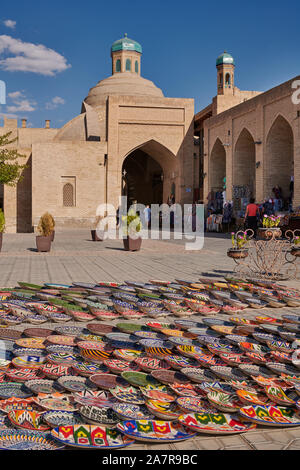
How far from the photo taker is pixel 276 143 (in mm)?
18016

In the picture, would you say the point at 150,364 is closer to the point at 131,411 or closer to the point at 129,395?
the point at 129,395

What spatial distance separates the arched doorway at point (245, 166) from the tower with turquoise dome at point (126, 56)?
16.7 meters

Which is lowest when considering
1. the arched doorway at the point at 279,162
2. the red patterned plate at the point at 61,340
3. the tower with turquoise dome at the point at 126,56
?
the red patterned plate at the point at 61,340

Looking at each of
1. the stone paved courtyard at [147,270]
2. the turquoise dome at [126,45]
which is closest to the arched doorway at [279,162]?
the stone paved courtyard at [147,270]

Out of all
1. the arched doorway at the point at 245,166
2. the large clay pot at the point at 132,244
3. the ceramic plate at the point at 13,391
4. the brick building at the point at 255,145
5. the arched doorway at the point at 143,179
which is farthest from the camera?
the arched doorway at the point at 143,179

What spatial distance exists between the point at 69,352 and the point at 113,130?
2436cm

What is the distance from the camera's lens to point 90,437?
6.32 ft

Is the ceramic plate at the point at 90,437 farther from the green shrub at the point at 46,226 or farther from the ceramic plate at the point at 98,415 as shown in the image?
the green shrub at the point at 46,226

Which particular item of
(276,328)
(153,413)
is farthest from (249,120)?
(153,413)

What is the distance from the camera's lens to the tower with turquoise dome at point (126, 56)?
113 ft

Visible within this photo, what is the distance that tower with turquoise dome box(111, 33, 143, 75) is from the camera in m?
34.4

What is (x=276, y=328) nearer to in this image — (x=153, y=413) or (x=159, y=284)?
(x=153, y=413)

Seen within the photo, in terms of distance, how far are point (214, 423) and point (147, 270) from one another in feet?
18.3

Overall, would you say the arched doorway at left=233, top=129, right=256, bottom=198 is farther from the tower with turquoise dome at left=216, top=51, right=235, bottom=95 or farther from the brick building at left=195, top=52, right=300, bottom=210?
the tower with turquoise dome at left=216, top=51, right=235, bottom=95
